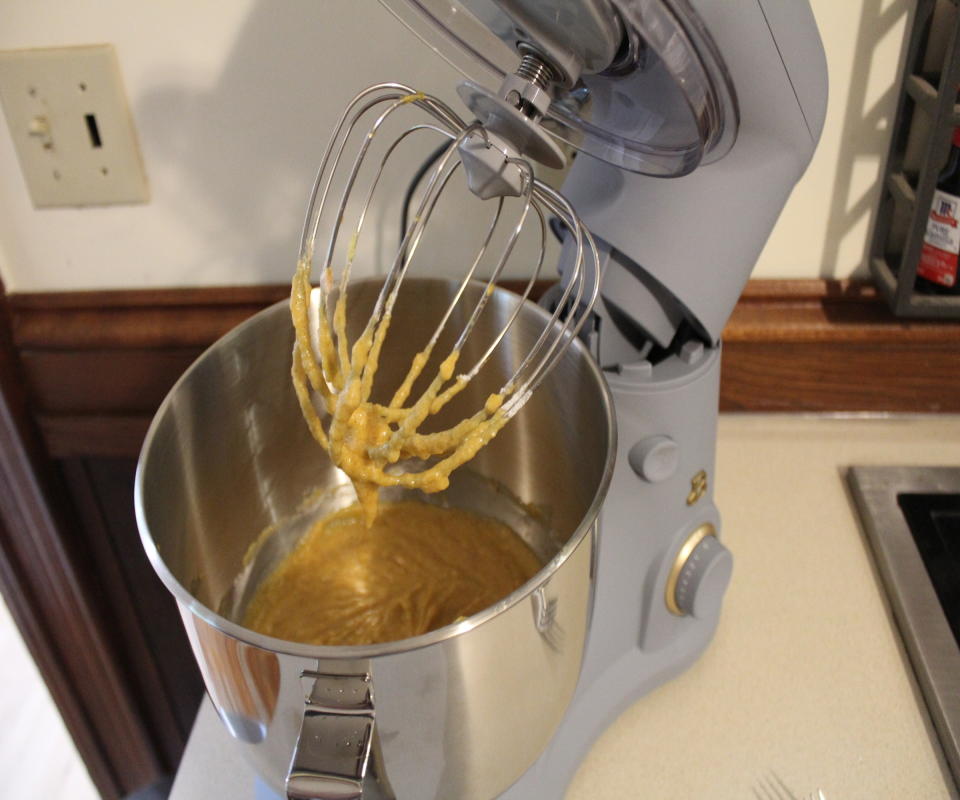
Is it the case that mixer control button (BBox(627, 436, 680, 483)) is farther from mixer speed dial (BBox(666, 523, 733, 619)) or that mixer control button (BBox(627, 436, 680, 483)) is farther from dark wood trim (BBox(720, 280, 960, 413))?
dark wood trim (BBox(720, 280, 960, 413))

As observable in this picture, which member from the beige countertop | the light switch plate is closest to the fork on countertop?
the beige countertop

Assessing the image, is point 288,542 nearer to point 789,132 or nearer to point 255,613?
point 255,613

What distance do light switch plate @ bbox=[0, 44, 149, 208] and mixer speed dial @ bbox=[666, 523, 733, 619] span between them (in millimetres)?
438

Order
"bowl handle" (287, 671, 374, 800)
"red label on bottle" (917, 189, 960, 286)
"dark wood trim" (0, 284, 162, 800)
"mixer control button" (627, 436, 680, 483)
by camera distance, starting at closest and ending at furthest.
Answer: "bowl handle" (287, 671, 374, 800), "mixer control button" (627, 436, 680, 483), "red label on bottle" (917, 189, 960, 286), "dark wood trim" (0, 284, 162, 800)

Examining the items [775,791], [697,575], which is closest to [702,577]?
[697,575]

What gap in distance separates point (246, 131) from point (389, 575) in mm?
309

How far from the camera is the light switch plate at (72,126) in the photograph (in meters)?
0.57

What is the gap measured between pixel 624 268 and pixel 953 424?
0.38 m

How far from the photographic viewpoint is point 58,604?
772 mm

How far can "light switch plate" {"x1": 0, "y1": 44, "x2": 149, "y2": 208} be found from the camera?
569 millimetres

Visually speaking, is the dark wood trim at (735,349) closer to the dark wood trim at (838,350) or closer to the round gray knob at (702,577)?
the dark wood trim at (838,350)

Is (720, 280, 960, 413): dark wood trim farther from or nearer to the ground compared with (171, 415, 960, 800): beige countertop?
farther from the ground

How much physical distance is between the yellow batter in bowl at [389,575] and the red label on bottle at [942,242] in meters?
0.32

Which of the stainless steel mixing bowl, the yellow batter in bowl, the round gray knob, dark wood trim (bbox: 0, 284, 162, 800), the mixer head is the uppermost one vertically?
the mixer head
